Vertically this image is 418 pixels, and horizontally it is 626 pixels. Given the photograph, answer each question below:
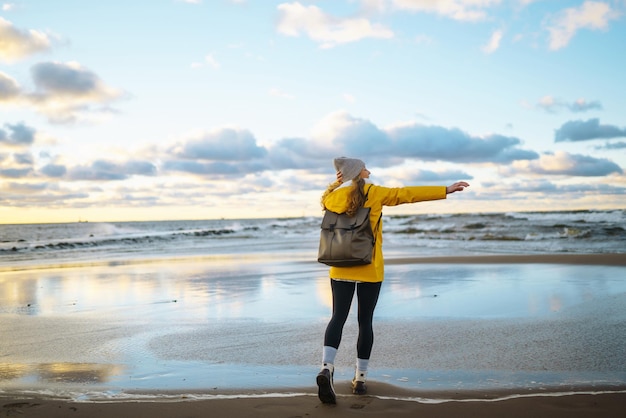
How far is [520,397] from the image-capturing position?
420 cm

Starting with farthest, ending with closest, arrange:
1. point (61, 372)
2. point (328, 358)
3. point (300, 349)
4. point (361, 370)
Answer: point (300, 349), point (61, 372), point (361, 370), point (328, 358)

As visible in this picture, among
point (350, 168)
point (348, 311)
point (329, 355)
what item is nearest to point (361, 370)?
point (329, 355)

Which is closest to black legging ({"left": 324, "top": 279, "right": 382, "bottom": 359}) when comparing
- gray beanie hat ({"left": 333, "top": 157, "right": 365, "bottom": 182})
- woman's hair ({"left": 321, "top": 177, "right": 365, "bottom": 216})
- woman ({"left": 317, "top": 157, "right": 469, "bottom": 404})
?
woman ({"left": 317, "top": 157, "right": 469, "bottom": 404})

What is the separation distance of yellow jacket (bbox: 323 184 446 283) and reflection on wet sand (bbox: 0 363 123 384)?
239cm

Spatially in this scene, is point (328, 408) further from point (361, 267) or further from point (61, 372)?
point (61, 372)

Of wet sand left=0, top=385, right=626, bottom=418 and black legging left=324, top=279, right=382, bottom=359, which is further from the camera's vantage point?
black legging left=324, top=279, right=382, bottom=359

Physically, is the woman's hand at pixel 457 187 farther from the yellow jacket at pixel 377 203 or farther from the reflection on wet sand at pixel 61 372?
the reflection on wet sand at pixel 61 372

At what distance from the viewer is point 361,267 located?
4461 millimetres

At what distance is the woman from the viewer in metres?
4.41

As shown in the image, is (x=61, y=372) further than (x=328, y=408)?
Yes

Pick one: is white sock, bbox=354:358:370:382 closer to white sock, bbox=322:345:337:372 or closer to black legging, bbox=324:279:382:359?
black legging, bbox=324:279:382:359

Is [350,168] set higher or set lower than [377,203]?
higher

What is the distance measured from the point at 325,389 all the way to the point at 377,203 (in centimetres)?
152

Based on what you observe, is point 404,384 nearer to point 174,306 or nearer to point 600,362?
point 600,362
